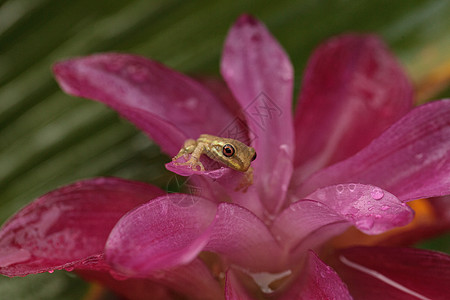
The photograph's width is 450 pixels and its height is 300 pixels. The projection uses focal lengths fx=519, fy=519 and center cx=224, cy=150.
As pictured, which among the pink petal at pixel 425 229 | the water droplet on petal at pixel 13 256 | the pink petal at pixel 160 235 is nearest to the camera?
the pink petal at pixel 160 235

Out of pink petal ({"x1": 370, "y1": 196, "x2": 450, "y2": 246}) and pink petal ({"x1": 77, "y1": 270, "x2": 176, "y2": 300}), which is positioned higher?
pink petal ({"x1": 77, "y1": 270, "x2": 176, "y2": 300})

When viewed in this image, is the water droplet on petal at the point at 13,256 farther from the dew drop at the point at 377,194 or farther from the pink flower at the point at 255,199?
the dew drop at the point at 377,194

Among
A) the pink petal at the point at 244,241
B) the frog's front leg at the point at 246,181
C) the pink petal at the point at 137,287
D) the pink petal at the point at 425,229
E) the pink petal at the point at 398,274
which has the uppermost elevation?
the frog's front leg at the point at 246,181

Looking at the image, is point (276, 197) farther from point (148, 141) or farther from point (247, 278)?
point (148, 141)

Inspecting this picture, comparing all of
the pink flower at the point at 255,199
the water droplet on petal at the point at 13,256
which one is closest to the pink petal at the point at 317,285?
the pink flower at the point at 255,199

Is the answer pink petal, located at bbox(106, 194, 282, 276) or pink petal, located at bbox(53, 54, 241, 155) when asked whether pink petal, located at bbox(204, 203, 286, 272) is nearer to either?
pink petal, located at bbox(106, 194, 282, 276)

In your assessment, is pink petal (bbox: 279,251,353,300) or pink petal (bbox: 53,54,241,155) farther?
pink petal (bbox: 53,54,241,155)

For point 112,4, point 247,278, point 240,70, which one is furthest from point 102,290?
point 112,4

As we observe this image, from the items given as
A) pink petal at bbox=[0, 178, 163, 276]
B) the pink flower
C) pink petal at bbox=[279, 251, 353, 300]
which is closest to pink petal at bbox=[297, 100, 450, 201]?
the pink flower
